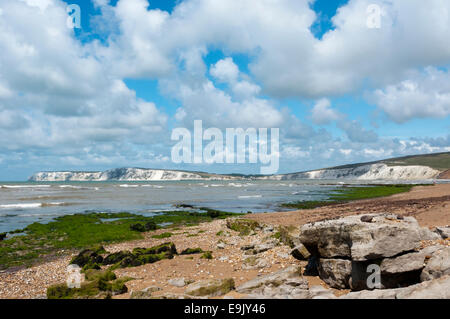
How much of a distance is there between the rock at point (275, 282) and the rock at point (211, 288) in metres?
0.38

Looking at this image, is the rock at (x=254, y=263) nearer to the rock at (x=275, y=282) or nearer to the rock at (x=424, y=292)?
→ the rock at (x=275, y=282)

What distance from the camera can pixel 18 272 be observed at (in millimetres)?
16156

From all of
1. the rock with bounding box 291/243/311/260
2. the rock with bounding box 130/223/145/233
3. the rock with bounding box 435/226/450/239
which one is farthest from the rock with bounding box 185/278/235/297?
the rock with bounding box 130/223/145/233

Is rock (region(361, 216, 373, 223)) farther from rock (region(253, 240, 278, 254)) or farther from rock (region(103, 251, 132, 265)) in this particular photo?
rock (region(103, 251, 132, 265))

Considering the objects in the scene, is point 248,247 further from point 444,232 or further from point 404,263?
point 444,232

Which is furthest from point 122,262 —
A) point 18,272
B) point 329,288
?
point 329,288

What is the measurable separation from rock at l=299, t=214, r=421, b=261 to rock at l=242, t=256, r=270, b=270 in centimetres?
315

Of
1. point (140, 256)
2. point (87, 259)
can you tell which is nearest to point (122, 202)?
point (87, 259)

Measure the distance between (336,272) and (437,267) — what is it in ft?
9.31

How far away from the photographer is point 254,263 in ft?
44.4

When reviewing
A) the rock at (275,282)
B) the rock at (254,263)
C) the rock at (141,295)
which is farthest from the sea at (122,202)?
the rock at (275,282)

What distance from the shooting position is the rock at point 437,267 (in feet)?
27.9

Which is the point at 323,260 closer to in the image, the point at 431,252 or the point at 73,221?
the point at 431,252
